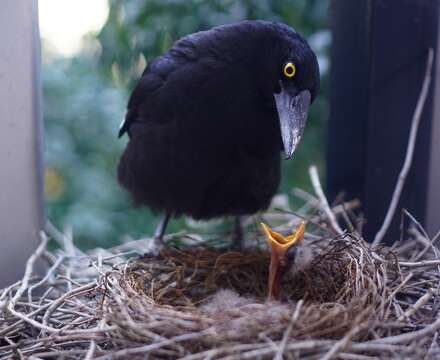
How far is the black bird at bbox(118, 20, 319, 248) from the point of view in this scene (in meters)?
1.70

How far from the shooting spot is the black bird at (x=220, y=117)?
5.58ft

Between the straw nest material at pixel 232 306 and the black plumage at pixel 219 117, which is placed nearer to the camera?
the straw nest material at pixel 232 306

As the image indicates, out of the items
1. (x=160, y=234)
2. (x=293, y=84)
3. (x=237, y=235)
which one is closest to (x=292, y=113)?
(x=293, y=84)

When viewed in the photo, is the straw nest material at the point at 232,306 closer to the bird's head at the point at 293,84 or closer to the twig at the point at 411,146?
the twig at the point at 411,146

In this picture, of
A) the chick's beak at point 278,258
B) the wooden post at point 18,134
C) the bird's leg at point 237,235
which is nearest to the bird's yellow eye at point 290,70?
the chick's beak at point 278,258

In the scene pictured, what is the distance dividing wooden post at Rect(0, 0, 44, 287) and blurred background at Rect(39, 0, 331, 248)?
1.01 feet

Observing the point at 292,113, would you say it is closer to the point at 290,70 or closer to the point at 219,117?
the point at 290,70

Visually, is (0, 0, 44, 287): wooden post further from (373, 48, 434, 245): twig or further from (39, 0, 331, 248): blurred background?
(373, 48, 434, 245): twig

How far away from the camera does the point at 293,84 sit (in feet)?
5.51

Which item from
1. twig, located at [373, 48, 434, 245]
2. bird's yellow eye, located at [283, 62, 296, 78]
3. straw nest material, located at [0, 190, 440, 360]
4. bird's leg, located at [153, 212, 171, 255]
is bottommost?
bird's leg, located at [153, 212, 171, 255]

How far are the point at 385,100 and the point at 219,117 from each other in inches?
21.7

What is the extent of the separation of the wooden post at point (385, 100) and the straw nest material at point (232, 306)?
11cm

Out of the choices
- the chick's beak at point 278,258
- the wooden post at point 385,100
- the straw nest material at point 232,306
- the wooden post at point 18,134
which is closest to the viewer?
the straw nest material at point 232,306

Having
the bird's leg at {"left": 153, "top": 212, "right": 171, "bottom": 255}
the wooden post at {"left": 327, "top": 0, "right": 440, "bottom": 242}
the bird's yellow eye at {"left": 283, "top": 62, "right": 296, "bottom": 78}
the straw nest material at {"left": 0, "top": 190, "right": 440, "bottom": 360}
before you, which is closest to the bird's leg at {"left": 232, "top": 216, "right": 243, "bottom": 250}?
the straw nest material at {"left": 0, "top": 190, "right": 440, "bottom": 360}
